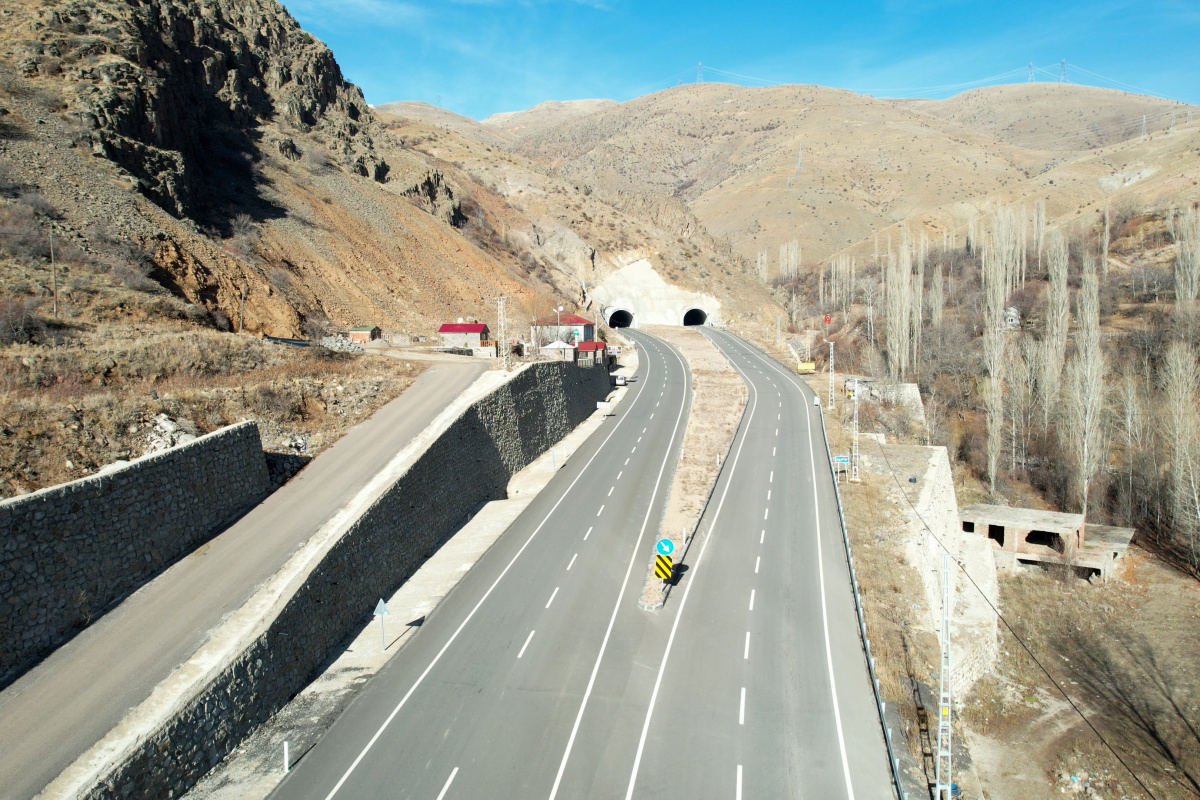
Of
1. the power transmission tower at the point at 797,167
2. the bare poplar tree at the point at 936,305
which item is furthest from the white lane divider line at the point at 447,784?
the power transmission tower at the point at 797,167

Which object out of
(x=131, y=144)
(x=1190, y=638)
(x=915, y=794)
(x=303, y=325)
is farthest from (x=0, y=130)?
(x=1190, y=638)

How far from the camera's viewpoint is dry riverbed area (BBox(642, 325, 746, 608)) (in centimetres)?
2466

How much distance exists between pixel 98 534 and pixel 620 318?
71.9m

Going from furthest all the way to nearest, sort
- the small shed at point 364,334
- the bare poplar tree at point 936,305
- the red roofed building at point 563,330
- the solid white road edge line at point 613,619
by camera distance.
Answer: the bare poplar tree at point 936,305 → the red roofed building at point 563,330 → the small shed at point 364,334 → the solid white road edge line at point 613,619

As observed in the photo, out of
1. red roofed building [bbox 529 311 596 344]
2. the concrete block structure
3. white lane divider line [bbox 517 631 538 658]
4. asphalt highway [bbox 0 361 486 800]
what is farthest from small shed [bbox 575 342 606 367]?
white lane divider line [bbox 517 631 538 658]

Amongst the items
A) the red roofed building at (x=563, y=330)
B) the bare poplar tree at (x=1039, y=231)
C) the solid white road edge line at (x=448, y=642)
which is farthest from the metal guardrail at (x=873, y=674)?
the bare poplar tree at (x=1039, y=231)

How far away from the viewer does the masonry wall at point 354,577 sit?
11250 mm

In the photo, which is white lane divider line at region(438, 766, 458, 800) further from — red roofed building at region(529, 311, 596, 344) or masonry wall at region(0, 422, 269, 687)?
red roofed building at region(529, 311, 596, 344)

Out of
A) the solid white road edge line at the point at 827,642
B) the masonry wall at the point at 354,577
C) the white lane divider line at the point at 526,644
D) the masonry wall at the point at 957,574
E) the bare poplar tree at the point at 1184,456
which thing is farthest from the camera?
the bare poplar tree at the point at 1184,456

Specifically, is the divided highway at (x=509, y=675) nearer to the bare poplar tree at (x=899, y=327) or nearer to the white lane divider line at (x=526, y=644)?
the white lane divider line at (x=526, y=644)

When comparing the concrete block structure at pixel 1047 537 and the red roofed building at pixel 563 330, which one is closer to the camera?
the concrete block structure at pixel 1047 537

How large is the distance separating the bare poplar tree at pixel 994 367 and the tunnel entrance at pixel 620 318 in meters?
37.2

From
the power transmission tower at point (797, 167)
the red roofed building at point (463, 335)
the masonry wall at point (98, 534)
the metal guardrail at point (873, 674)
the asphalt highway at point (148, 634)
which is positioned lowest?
the metal guardrail at point (873, 674)

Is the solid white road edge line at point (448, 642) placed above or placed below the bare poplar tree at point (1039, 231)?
below
